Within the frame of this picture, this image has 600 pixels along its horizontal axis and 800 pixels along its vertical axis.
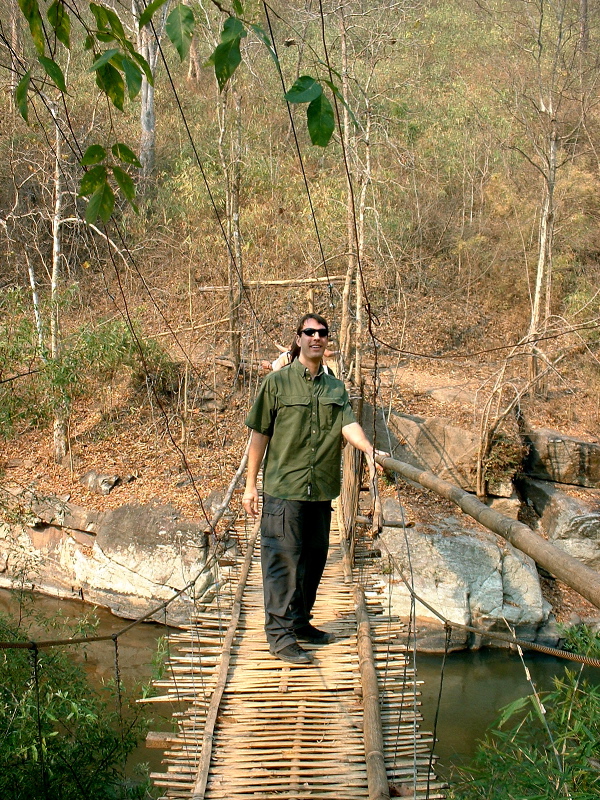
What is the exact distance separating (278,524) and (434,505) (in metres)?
5.08

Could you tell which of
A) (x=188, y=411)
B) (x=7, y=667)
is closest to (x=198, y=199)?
(x=188, y=411)

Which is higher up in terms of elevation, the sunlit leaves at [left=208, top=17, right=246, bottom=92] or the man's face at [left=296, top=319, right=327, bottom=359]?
the sunlit leaves at [left=208, top=17, right=246, bottom=92]

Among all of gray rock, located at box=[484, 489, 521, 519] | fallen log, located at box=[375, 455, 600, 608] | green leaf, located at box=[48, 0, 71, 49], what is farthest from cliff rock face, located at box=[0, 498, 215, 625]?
green leaf, located at box=[48, 0, 71, 49]

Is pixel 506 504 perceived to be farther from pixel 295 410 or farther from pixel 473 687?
pixel 295 410

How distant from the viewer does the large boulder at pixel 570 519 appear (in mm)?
7293

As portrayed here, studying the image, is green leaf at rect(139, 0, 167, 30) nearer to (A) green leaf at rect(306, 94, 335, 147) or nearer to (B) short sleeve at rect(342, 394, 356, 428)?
(A) green leaf at rect(306, 94, 335, 147)

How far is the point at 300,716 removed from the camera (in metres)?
2.68

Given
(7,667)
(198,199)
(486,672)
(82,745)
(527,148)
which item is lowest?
(486,672)

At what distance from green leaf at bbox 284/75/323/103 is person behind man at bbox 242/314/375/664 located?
1.74 meters

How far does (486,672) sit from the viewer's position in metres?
6.23

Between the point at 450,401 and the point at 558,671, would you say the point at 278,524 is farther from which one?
the point at 450,401

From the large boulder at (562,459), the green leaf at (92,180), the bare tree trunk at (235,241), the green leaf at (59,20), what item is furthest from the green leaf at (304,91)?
the large boulder at (562,459)

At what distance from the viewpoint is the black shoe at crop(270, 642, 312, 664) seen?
302 cm

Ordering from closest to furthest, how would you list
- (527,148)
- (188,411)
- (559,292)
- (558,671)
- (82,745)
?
(82,745) < (558,671) < (188,411) < (559,292) < (527,148)
